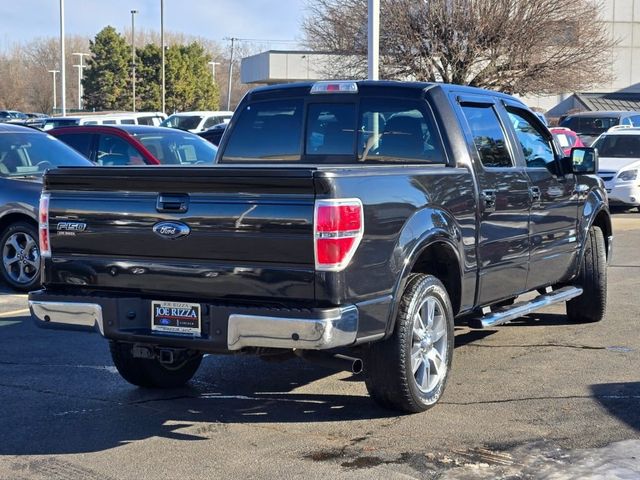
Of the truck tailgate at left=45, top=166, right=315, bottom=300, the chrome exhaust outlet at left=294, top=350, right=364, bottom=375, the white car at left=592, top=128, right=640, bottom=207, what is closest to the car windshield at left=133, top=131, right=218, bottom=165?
the truck tailgate at left=45, top=166, right=315, bottom=300

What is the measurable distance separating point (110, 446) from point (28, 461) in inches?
18.1

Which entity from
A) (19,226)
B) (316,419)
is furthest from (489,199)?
(19,226)

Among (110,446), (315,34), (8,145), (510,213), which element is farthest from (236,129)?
(315,34)

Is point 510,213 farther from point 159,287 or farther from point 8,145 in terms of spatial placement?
point 8,145

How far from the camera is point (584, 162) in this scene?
8.24 metres

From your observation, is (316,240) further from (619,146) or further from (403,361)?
(619,146)

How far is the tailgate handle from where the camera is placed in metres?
5.53

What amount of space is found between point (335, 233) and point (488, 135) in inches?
98.1

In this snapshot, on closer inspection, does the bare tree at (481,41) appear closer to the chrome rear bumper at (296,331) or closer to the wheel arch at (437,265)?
the wheel arch at (437,265)

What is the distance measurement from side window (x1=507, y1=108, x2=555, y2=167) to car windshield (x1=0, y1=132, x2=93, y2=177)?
5.38 m

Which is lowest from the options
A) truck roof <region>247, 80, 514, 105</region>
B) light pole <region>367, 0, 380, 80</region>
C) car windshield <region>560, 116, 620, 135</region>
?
truck roof <region>247, 80, 514, 105</region>

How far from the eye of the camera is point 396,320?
5.79 m

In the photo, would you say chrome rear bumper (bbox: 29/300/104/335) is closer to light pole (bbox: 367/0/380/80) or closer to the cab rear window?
the cab rear window

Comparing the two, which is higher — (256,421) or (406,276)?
(406,276)
